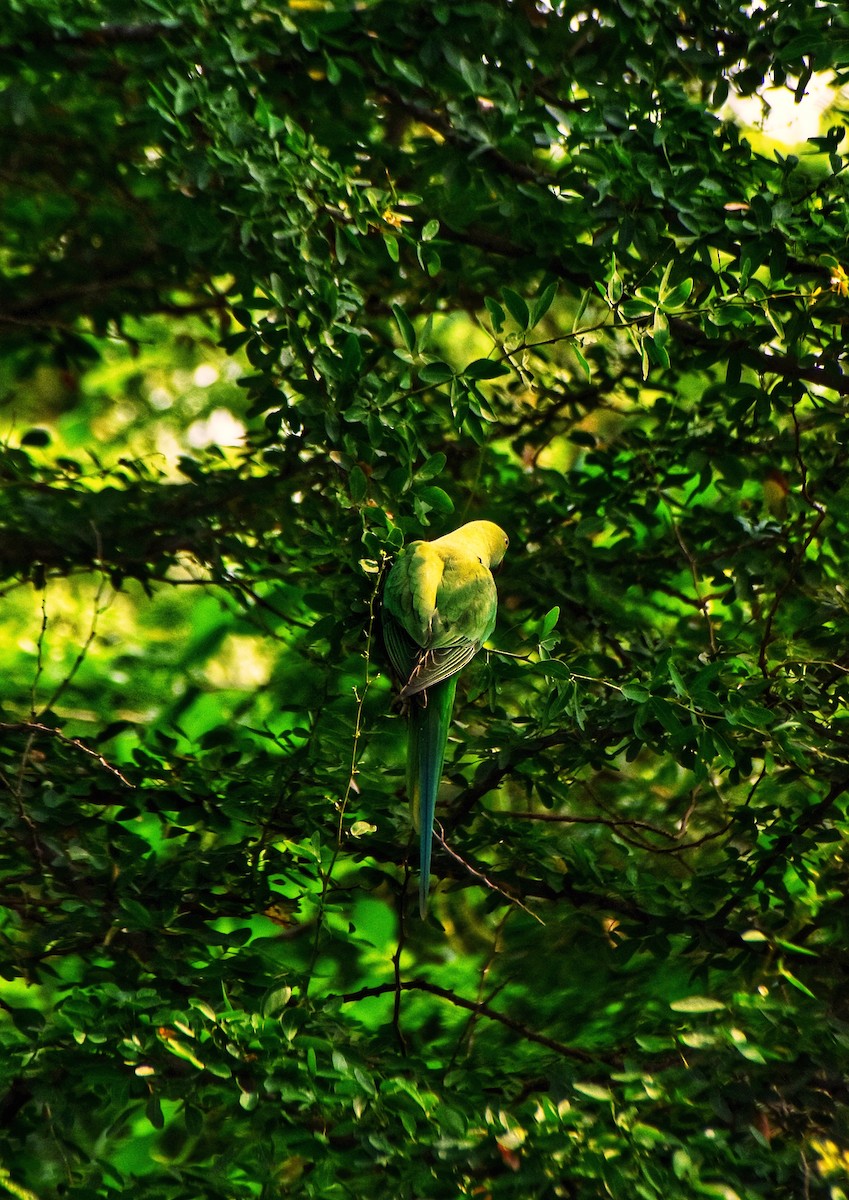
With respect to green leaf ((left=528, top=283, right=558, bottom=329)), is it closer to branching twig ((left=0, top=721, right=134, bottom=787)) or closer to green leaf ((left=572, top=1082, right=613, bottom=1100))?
branching twig ((left=0, top=721, right=134, bottom=787))

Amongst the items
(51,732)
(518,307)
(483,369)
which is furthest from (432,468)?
(51,732)

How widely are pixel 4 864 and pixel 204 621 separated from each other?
111cm

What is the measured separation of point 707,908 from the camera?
178cm

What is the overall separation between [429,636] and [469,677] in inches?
18.5

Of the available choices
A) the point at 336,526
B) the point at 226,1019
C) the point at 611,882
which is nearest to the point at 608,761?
the point at 611,882

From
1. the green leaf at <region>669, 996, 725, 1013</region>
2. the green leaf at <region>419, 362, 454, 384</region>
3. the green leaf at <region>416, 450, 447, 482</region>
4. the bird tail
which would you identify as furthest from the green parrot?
the green leaf at <region>669, 996, 725, 1013</region>

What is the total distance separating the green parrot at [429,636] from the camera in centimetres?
146

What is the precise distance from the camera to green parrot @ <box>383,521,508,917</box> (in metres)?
1.46

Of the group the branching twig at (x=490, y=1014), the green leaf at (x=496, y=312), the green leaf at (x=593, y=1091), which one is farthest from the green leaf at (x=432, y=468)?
the green leaf at (x=593, y=1091)

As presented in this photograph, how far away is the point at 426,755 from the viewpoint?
151 centimetres

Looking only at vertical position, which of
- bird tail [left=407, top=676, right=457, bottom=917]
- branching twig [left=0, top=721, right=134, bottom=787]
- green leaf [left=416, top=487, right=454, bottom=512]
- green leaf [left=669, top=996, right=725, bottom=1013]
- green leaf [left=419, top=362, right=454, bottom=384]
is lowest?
green leaf [left=669, top=996, right=725, bottom=1013]

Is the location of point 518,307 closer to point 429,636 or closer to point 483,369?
point 483,369

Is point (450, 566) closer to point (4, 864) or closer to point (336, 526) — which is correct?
point (336, 526)

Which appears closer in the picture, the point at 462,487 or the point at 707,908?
the point at 707,908
